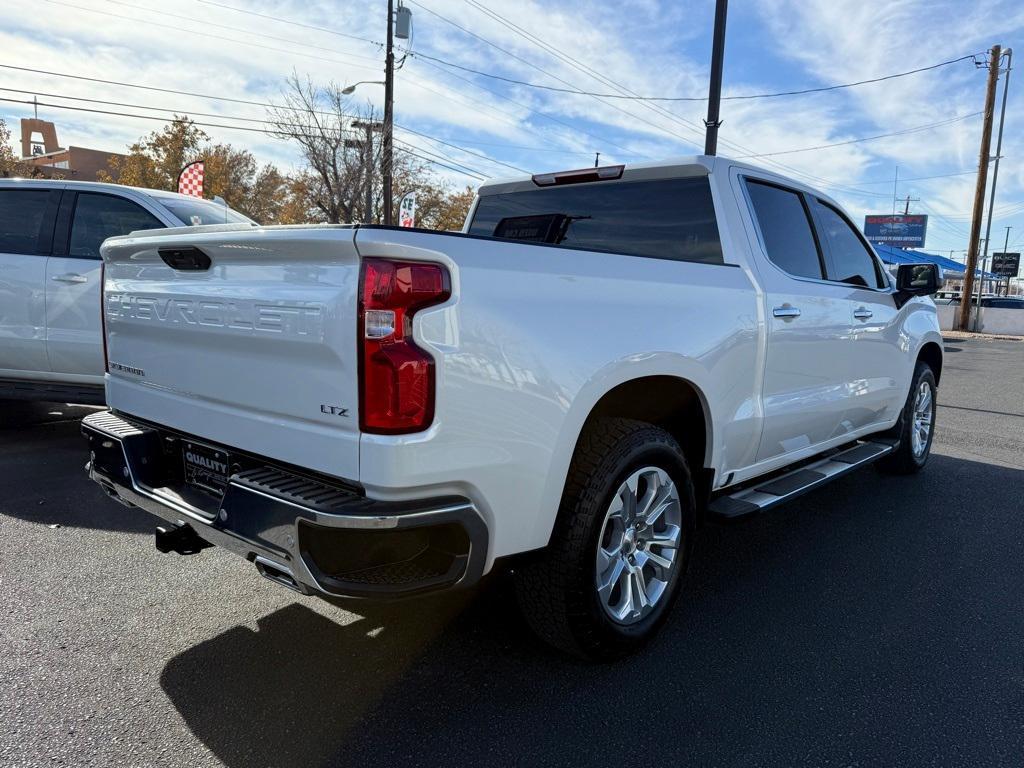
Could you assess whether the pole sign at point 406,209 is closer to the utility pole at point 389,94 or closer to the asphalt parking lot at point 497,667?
Result: the utility pole at point 389,94

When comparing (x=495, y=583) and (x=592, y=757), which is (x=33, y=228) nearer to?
(x=495, y=583)

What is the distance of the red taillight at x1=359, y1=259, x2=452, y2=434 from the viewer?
2035 mm

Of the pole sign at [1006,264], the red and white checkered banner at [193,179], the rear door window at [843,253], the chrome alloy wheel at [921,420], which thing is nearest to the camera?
the rear door window at [843,253]

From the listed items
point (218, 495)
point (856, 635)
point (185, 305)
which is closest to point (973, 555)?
point (856, 635)

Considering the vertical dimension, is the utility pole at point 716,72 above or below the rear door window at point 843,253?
above

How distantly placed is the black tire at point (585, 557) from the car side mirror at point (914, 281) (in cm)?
296

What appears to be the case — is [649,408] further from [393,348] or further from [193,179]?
[193,179]

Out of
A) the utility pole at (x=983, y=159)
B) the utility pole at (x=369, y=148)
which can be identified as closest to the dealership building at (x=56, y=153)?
the utility pole at (x=369, y=148)

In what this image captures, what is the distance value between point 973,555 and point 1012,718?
1710 millimetres

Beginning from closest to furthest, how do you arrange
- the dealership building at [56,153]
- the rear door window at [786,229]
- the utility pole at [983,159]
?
the rear door window at [786,229] → the utility pole at [983,159] → the dealership building at [56,153]

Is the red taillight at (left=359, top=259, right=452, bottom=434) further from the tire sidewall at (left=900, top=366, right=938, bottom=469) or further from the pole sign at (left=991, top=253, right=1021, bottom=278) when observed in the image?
the pole sign at (left=991, top=253, right=1021, bottom=278)

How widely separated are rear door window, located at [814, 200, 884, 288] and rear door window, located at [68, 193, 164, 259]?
465 centimetres

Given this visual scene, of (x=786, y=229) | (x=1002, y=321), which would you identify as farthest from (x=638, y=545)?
(x=1002, y=321)

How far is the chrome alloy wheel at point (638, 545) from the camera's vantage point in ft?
9.15
